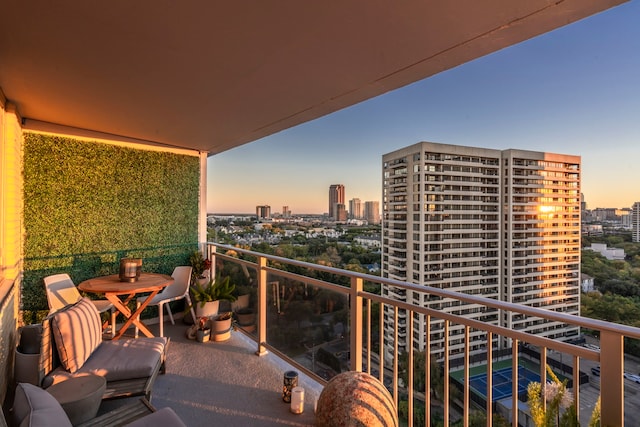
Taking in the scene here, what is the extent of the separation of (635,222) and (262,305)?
5.09 meters

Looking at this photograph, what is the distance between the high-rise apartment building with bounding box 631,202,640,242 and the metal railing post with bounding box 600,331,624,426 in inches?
138

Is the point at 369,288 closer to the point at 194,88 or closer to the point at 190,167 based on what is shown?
the point at 194,88

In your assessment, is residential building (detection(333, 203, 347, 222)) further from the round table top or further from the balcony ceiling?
the balcony ceiling

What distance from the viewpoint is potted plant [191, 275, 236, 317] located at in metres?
4.44

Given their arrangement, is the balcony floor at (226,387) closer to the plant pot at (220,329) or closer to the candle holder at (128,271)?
the plant pot at (220,329)

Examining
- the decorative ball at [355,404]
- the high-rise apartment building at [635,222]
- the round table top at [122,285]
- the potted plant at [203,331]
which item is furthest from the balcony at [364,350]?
the high-rise apartment building at [635,222]

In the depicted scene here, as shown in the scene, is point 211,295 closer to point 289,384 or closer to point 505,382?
point 289,384

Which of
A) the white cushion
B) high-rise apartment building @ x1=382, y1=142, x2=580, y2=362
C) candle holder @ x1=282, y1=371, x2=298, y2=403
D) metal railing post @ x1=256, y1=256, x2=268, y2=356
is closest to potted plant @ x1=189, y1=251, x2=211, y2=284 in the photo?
metal railing post @ x1=256, y1=256, x2=268, y2=356

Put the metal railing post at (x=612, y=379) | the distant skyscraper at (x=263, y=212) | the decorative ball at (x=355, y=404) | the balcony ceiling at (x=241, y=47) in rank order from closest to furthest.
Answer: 1. the metal railing post at (x=612, y=379)
2. the balcony ceiling at (x=241, y=47)
3. the decorative ball at (x=355, y=404)
4. the distant skyscraper at (x=263, y=212)

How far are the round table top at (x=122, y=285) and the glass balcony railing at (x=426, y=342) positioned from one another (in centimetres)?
107

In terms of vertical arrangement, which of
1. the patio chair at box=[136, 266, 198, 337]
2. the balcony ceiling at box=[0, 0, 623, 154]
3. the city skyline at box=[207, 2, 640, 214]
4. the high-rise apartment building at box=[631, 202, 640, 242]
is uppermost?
the city skyline at box=[207, 2, 640, 214]

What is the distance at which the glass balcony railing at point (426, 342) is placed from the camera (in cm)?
148

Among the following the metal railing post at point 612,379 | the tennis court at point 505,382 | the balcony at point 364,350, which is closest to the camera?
the metal railing post at point 612,379

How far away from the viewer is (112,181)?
178 inches
